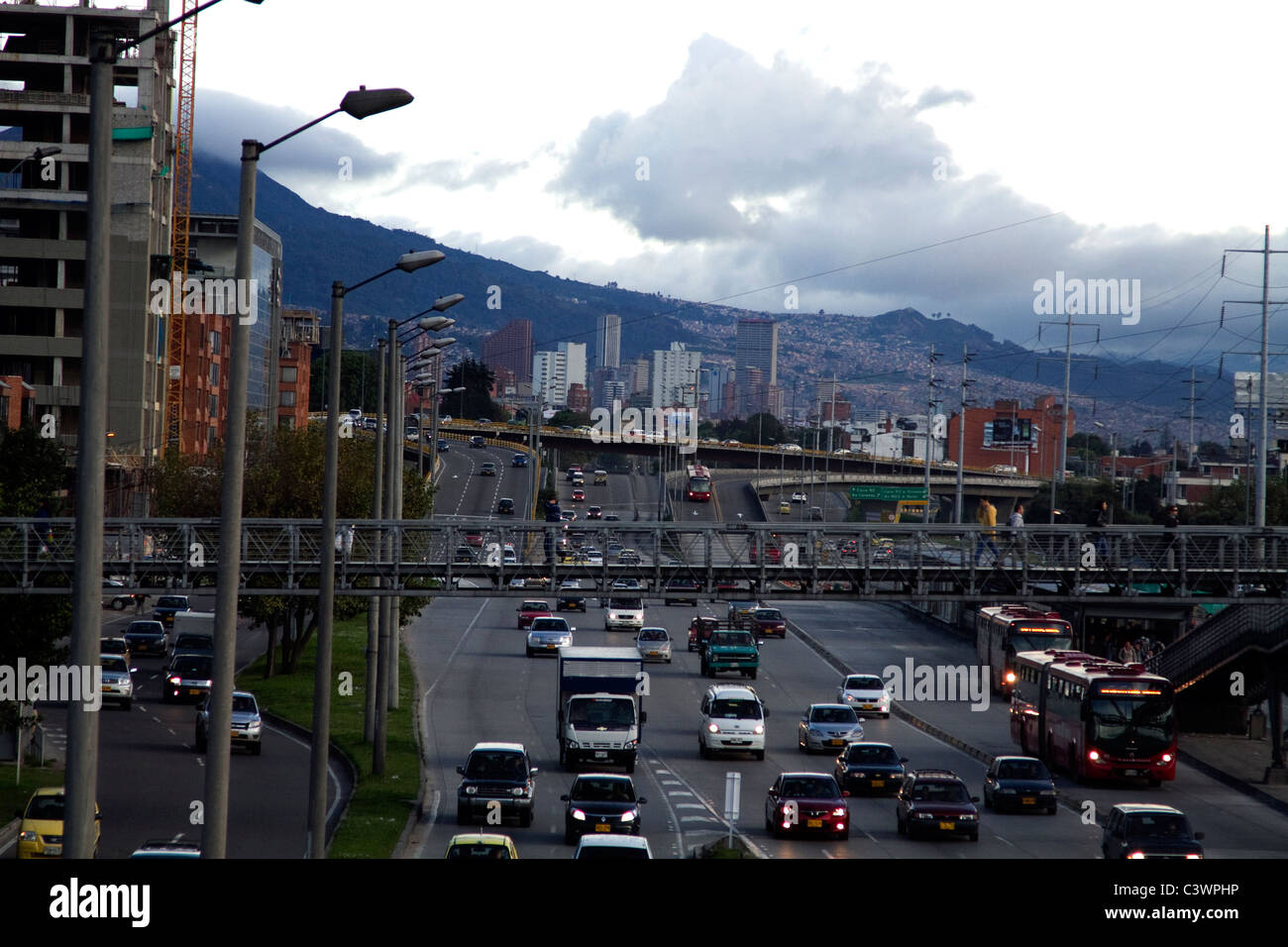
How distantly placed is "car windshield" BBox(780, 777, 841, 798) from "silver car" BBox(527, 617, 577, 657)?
36.4 m

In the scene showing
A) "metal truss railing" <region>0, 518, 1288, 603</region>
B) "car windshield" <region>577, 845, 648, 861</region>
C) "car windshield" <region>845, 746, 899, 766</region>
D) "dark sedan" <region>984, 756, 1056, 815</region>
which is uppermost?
"metal truss railing" <region>0, 518, 1288, 603</region>

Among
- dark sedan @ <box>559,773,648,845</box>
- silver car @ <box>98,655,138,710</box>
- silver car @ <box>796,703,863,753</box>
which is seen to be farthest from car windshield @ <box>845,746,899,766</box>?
silver car @ <box>98,655,138,710</box>

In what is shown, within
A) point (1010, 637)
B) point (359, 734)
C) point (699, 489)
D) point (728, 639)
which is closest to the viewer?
point (359, 734)

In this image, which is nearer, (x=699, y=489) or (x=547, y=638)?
(x=547, y=638)

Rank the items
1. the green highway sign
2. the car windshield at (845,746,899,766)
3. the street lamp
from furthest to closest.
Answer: the green highway sign
the car windshield at (845,746,899,766)
the street lamp

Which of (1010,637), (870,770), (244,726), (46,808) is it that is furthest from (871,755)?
(1010,637)

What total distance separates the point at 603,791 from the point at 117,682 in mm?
25771

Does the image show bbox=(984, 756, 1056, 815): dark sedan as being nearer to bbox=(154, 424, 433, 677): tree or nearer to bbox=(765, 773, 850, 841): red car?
bbox=(765, 773, 850, 841): red car

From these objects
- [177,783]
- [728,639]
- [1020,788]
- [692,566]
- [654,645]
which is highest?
[692,566]

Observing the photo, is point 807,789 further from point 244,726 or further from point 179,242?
point 179,242

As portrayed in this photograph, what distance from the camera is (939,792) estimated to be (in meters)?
33.4

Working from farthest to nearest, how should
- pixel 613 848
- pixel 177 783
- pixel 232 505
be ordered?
1. pixel 177 783
2. pixel 613 848
3. pixel 232 505

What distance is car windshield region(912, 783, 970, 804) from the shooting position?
1307 inches
